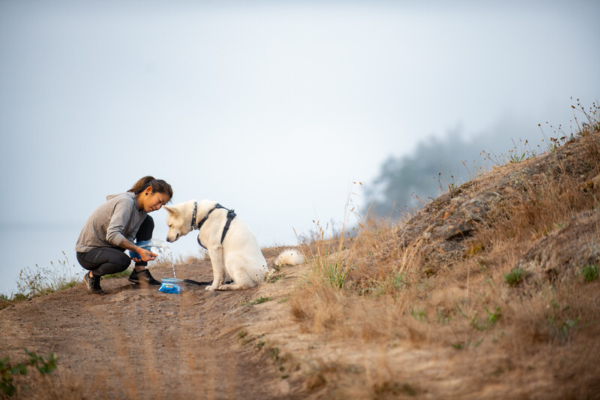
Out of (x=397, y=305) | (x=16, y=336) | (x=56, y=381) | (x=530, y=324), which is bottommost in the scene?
(x=530, y=324)

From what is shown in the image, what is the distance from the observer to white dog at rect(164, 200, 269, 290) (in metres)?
Result: 6.46

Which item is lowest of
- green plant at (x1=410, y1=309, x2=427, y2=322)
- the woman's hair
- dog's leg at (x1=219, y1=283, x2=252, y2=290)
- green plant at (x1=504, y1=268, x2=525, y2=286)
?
green plant at (x1=504, y1=268, x2=525, y2=286)

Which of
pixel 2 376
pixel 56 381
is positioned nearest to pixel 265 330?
pixel 56 381

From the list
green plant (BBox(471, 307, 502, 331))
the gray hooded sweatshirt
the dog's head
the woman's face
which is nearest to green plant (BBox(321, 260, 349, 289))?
green plant (BBox(471, 307, 502, 331))

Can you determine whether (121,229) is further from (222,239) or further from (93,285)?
(222,239)

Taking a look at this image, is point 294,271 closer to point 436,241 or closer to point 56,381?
point 436,241

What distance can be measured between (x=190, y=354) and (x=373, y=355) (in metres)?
1.83

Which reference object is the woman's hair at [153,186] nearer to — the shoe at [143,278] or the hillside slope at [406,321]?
the shoe at [143,278]

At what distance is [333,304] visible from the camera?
13.1ft

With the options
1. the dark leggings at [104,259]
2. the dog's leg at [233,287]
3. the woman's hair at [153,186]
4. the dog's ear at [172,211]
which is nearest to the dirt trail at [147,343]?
the dog's leg at [233,287]

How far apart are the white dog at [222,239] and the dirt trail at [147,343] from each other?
32 centimetres

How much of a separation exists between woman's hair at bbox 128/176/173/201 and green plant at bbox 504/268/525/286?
A: 5.18 metres

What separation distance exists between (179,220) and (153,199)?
59cm

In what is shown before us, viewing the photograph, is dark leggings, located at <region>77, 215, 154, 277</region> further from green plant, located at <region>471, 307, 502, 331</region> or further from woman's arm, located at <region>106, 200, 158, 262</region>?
green plant, located at <region>471, 307, 502, 331</region>
